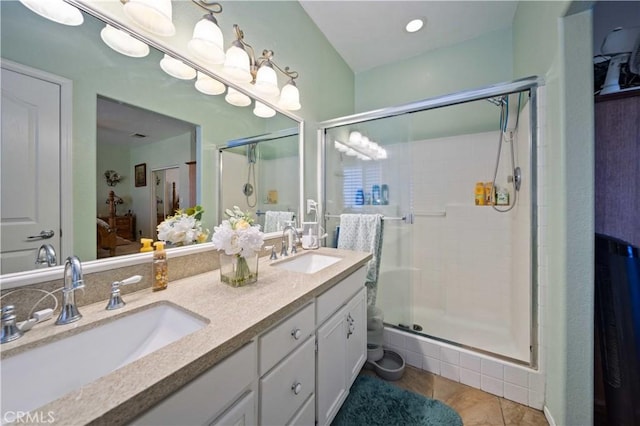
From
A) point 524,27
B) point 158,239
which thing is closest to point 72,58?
point 158,239

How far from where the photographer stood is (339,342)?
1152 millimetres

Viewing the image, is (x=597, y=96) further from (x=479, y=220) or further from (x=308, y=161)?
(x=308, y=161)

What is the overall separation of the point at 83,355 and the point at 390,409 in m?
1.43

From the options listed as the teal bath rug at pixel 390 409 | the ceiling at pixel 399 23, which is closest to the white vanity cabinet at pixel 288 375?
the teal bath rug at pixel 390 409

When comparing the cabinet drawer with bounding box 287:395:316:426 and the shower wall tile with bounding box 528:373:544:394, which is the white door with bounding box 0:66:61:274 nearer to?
the cabinet drawer with bounding box 287:395:316:426

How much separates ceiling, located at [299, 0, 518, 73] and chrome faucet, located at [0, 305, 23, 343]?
7.49 feet

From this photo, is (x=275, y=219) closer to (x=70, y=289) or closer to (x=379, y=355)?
(x=70, y=289)

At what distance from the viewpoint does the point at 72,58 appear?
0.75 m

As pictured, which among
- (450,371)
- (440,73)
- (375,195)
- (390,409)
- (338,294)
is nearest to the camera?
(338,294)

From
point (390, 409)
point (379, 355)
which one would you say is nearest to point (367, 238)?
point (379, 355)

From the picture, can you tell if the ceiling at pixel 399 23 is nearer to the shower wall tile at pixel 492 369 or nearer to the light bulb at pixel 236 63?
the light bulb at pixel 236 63

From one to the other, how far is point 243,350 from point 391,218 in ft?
5.20

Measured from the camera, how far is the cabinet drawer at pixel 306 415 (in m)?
0.85

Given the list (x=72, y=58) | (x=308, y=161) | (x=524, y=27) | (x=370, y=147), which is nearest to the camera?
(x=72, y=58)
